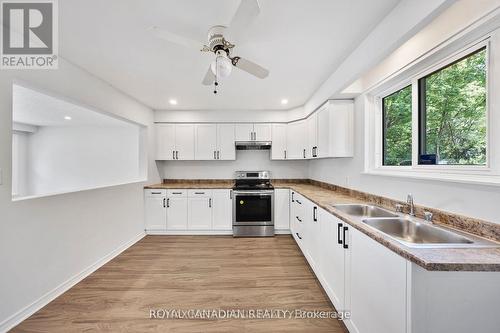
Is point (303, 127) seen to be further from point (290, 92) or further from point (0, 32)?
point (0, 32)

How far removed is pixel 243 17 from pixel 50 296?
3.03m

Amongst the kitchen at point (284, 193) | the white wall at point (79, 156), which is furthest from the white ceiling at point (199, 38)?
the white wall at point (79, 156)

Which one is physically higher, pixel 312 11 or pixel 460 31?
pixel 312 11

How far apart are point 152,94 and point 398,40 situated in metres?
3.23

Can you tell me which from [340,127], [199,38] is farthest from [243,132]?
[199,38]

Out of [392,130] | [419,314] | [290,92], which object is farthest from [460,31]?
[290,92]

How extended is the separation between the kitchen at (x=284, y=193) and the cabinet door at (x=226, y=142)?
650 millimetres

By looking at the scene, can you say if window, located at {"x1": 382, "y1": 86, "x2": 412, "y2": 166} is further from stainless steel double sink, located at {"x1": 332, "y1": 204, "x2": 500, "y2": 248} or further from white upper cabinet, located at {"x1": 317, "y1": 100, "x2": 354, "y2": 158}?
stainless steel double sink, located at {"x1": 332, "y1": 204, "x2": 500, "y2": 248}

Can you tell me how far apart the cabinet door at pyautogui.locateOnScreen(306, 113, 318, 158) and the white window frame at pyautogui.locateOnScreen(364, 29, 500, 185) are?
0.98 metres

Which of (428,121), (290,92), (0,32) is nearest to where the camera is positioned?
(0,32)

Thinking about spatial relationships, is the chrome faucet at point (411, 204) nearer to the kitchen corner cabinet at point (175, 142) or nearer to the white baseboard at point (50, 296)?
the white baseboard at point (50, 296)

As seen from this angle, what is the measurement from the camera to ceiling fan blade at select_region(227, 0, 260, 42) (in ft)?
4.07

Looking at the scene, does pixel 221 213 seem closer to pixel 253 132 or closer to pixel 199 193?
pixel 199 193

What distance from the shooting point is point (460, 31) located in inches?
55.1
